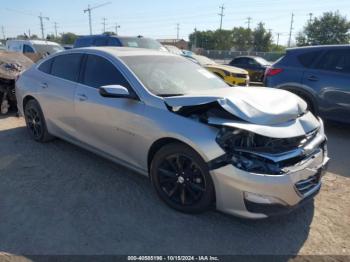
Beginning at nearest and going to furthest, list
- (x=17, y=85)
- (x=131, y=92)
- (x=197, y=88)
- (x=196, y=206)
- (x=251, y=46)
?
(x=196, y=206) < (x=131, y=92) < (x=197, y=88) < (x=17, y=85) < (x=251, y=46)

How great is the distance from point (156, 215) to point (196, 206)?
436 mm

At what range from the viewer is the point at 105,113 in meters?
4.09

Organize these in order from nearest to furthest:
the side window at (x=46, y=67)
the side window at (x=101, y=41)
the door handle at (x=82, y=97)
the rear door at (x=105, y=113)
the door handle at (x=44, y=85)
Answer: the rear door at (x=105, y=113), the door handle at (x=82, y=97), the door handle at (x=44, y=85), the side window at (x=46, y=67), the side window at (x=101, y=41)

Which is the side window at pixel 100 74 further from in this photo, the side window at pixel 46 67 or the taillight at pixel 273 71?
the taillight at pixel 273 71

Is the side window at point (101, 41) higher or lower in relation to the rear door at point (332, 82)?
higher

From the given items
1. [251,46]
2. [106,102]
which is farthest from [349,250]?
[251,46]

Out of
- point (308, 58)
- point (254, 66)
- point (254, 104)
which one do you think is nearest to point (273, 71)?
point (308, 58)

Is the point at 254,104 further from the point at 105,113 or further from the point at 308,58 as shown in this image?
the point at 308,58

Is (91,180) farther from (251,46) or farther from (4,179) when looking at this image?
(251,46)

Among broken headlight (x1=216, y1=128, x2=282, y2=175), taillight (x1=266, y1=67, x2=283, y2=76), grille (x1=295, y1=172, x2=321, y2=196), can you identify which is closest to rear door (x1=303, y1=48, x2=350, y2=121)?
taillight (x1=266, y1=67, x2=283, y2=76)

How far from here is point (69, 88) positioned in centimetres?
468

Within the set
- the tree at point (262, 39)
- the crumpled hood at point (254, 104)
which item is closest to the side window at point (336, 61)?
the crumpled hood at point (254, 104)

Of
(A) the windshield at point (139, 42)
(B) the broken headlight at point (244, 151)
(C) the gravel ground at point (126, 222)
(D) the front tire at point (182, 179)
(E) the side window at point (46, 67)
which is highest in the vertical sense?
(A) the windshield at point (139, 42)

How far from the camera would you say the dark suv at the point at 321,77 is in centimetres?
632
